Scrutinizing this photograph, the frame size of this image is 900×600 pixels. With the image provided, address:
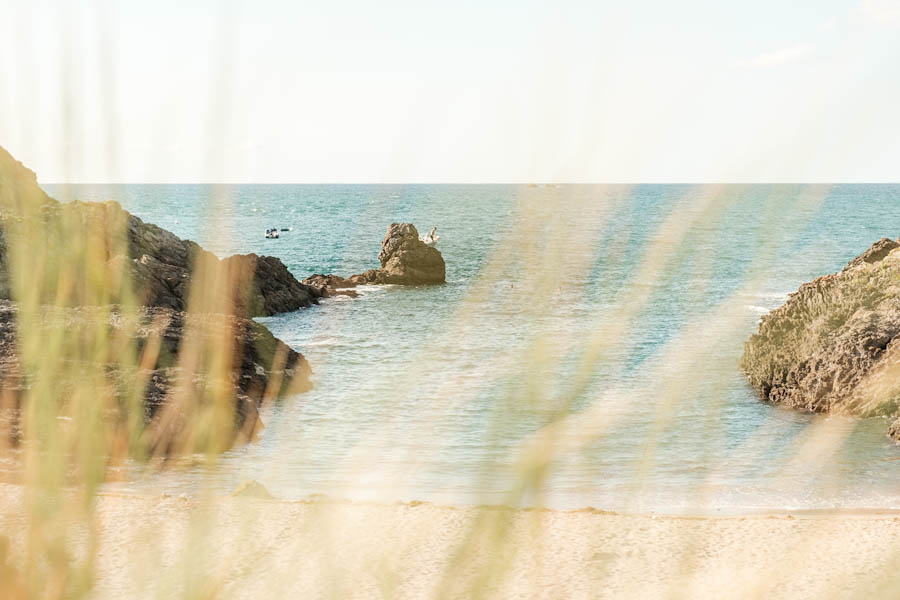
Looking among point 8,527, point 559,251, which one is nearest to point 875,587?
point 8,527

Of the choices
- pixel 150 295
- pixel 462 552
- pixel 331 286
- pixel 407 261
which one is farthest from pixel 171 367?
pixel 407 261

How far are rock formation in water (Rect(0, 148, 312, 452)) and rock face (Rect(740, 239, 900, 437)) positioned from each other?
42.4 feet

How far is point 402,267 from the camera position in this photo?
53.0 m

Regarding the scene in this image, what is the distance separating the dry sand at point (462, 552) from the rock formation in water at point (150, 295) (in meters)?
6.24

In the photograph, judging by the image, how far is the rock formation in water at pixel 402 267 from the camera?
173 ft

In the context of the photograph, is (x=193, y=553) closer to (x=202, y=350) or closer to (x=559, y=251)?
(x=202, y=350)

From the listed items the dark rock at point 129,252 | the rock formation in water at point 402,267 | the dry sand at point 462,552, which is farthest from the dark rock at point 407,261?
the dry sand at point 462,552

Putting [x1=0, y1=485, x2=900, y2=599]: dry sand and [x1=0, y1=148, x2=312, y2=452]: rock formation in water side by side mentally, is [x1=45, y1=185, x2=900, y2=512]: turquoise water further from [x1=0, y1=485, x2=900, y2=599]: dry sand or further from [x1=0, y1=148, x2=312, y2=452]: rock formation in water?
[x1=0, y1=485, x2=900, y2=599]: dry sand

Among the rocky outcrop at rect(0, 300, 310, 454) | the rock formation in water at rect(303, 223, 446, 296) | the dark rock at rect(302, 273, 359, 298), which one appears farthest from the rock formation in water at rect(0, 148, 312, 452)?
the rock formation in water at rect(303, 223, 446, 296)

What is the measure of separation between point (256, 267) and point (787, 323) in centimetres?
2577

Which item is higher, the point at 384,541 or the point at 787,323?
the point at 787,323

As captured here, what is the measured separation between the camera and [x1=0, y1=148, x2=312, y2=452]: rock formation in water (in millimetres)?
20688

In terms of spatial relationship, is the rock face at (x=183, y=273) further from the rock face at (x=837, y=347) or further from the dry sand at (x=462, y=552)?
the rock face at (x=837, y=347)

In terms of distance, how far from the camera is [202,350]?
23406mm
